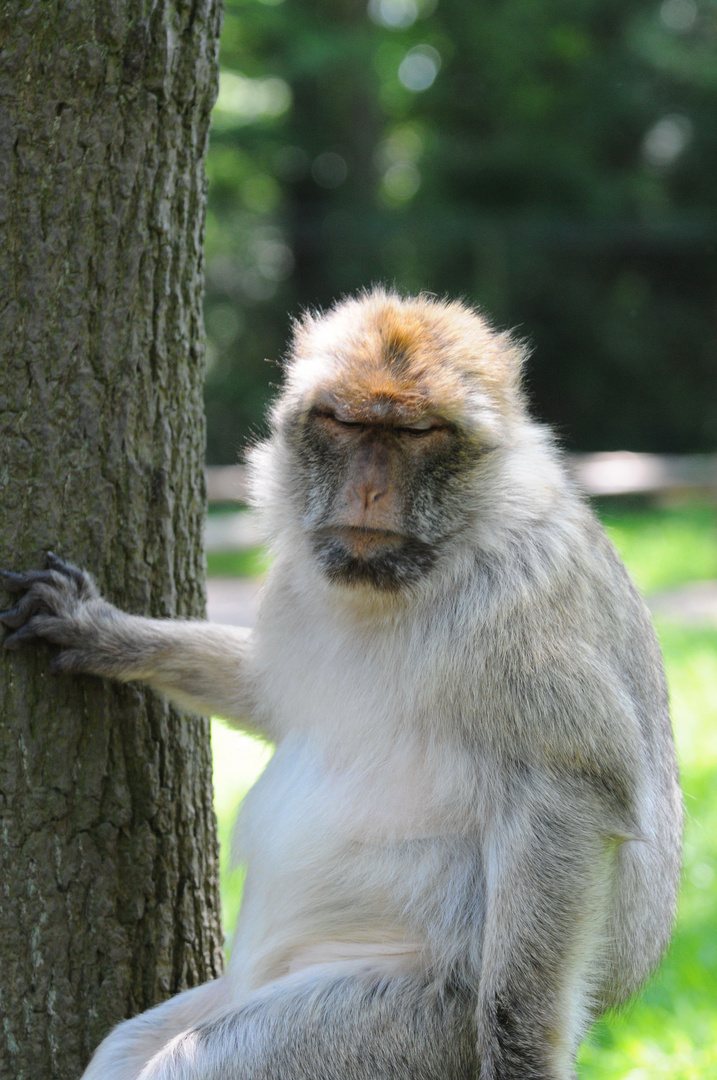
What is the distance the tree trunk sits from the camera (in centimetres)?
279

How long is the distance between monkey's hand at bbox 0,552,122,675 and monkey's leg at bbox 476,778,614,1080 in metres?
1.12

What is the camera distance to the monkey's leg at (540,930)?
2562 mm

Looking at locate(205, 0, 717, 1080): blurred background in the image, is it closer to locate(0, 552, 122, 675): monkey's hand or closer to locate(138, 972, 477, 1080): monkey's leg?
locate(0, 552, 122, 675): monkey's hand

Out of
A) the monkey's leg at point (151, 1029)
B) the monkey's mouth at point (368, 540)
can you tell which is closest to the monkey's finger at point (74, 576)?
the monkey's mouth at point (368, 540)

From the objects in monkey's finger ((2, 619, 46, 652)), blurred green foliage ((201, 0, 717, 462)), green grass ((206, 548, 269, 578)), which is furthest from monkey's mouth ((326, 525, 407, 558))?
blurred green foliage ((201, 0, 717, 462))

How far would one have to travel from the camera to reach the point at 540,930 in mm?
2609

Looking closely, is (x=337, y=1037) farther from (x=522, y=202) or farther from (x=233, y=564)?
(x=522, y=202)

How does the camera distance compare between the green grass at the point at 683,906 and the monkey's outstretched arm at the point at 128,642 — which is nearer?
the monkey's outstretched arm at the point at 128,642

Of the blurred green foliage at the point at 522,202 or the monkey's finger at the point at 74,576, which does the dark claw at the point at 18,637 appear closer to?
the monkey's finger at the point at 74,576

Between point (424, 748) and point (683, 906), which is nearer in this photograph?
point (424, 748)

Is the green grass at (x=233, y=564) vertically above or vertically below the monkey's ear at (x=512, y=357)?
above

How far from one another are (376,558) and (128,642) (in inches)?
29.9

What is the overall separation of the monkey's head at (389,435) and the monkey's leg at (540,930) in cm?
66

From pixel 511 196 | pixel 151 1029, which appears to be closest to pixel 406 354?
pixel 151 1029
